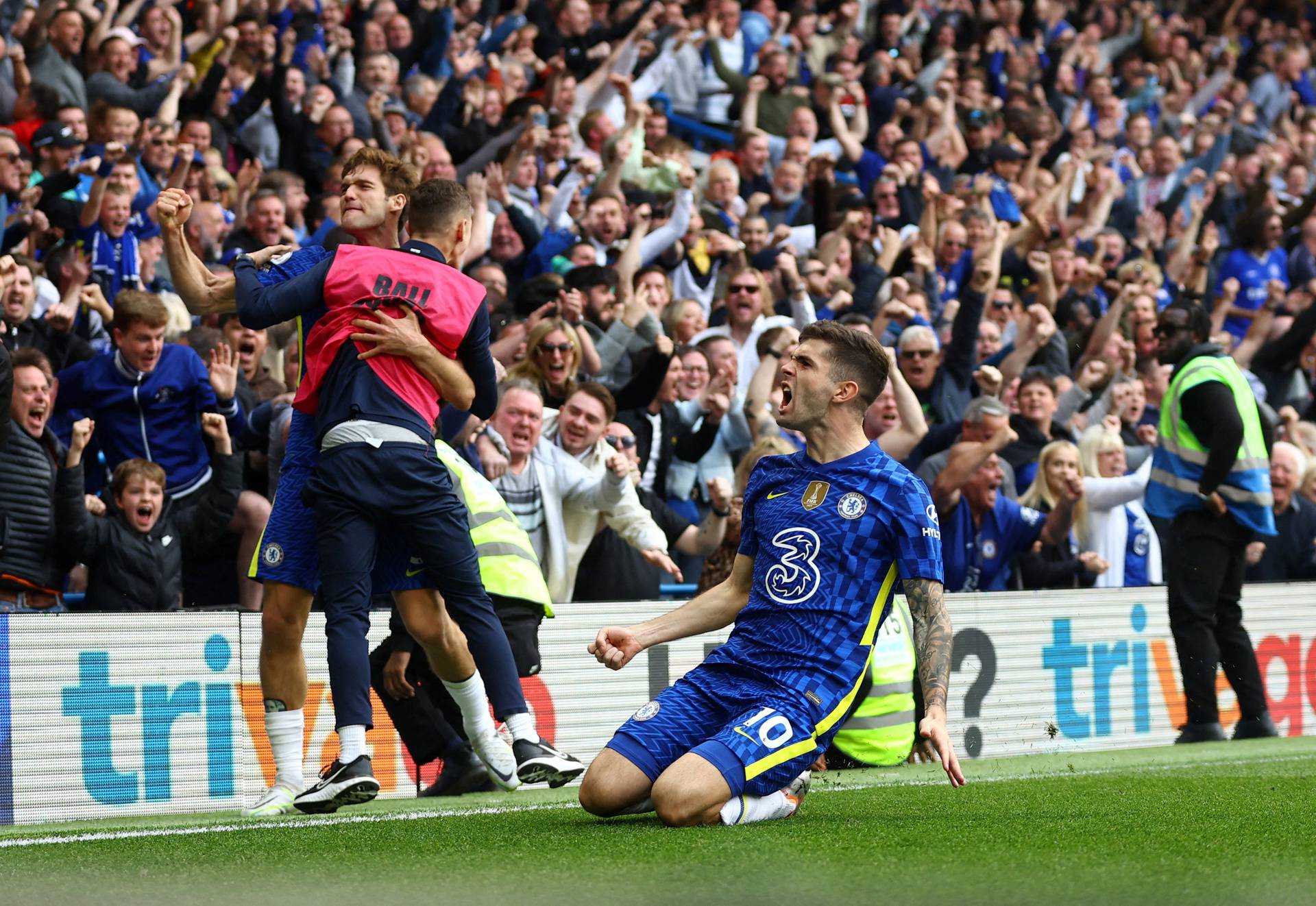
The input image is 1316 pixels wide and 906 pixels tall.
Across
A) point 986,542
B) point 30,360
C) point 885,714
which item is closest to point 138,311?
point 30,360

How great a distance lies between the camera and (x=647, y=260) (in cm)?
1267

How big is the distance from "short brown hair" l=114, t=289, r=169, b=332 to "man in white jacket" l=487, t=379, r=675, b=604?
168cm

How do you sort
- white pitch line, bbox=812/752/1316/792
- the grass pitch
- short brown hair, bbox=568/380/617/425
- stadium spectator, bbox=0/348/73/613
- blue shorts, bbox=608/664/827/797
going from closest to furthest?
the grass pitch
blue shorts, bbox=608/664/827/797
white pitch line, bbox=812/752/1316/792
stadium spectator, bbox=0/348/73/613
short brown hair, bbox=568/380/617/425

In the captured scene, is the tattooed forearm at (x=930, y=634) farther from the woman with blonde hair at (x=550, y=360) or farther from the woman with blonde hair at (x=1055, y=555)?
the woman with blonde hair at (x=1055, y=555)

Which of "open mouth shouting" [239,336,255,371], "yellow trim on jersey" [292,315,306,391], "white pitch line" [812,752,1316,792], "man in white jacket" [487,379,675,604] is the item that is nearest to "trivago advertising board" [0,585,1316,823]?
"white pitch line" [812,752,1316,792]

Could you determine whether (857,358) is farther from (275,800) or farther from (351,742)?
(275,800)

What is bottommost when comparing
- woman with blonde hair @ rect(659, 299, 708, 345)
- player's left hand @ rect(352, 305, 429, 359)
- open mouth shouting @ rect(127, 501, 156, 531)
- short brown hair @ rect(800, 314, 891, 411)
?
open mouth shouting @ rect(127, 501, 156, 531)

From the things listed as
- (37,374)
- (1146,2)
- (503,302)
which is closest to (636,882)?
(37,374)

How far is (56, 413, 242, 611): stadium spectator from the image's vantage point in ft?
26.4

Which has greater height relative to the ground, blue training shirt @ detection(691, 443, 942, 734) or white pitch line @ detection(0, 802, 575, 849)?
blue training shirt @ detection(691, 443, 942, 734)

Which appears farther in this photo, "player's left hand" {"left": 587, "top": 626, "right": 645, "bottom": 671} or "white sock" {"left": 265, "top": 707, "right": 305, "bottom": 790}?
"white sock" {"left": 265, "top": 707, "right": 305, "bottom": 790}

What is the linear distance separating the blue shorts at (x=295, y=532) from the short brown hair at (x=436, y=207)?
2.39 feet

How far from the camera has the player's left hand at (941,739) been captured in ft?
15.3

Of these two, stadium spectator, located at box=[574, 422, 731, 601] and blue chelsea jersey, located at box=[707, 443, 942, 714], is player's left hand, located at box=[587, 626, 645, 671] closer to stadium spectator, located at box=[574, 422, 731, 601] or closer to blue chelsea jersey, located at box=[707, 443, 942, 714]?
blue chelsea jersey, located at box=[707, 443, 942, 714]
